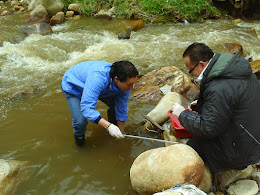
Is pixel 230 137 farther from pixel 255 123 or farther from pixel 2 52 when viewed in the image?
pixel 2 52

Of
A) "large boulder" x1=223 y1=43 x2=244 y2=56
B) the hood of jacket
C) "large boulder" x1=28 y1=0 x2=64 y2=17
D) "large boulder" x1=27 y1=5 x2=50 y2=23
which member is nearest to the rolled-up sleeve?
the hood of jacket

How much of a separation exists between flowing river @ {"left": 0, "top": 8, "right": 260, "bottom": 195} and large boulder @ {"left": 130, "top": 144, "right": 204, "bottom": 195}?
0.40m

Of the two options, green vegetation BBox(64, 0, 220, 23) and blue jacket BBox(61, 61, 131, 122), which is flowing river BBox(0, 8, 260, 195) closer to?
green vegetation BBox(64, 0, 220, 23)

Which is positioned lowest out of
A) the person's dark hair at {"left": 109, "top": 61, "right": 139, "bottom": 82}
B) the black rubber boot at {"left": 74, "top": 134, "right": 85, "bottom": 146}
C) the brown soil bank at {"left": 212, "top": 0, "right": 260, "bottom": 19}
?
the black rubber boot at {"left": 74, "top": 134, "right": 85, "bottom": 146}

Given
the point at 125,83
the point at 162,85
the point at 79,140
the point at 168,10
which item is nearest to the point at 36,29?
the point at 168,10

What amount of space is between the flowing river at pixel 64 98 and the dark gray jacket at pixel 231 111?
1.22 m

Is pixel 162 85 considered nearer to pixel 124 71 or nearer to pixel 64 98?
pixel 64 98

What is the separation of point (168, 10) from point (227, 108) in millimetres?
9310

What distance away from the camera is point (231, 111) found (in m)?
2.14

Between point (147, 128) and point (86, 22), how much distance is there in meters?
8.64

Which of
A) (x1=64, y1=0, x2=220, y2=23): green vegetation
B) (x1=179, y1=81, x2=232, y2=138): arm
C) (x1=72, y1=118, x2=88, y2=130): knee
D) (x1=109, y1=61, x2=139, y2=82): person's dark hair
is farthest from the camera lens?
(x1=64, y1=0, x2=220, y2=23): green vegetation

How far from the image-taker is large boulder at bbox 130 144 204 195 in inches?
90.4

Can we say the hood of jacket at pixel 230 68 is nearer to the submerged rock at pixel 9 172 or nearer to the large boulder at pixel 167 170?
the large boulder at pixel 167 170

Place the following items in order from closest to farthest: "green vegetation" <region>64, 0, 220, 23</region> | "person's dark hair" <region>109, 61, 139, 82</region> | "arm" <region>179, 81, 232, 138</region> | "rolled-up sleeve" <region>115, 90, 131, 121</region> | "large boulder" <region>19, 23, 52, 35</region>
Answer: "arm" <region>179, 81, 232, 138</region>, "person's dark hair" <region>109, 61, 139, 82</region>, "rolled-up sleeve" <region>115, 90, 131, 121</region>, "large boulder" <region>19, 23, 52, 35</region>, "green vegetation" <region>64, 0, 220, 23</region>
